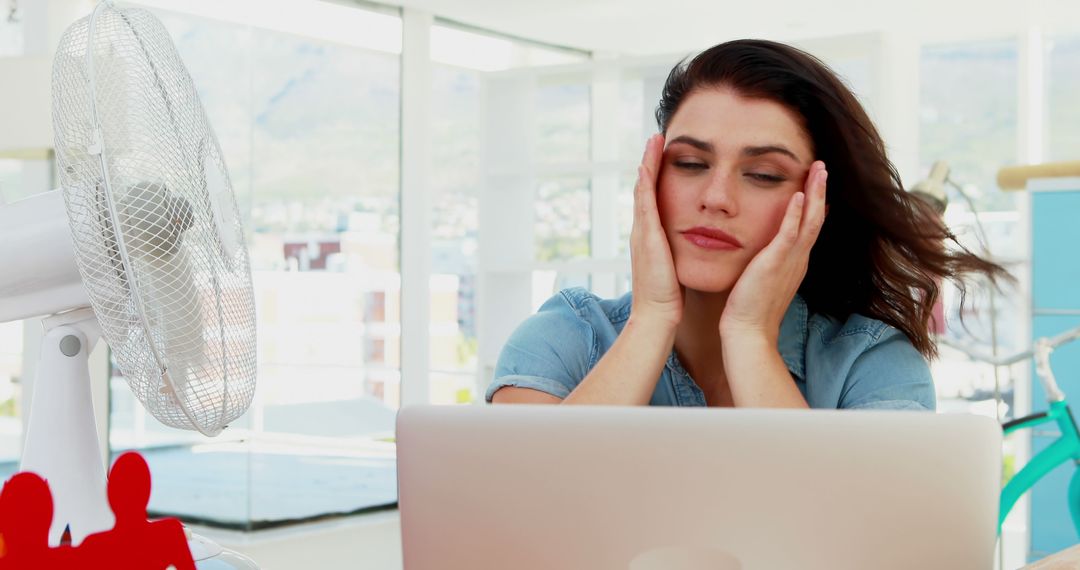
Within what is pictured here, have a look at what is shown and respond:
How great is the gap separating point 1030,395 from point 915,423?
127 inches

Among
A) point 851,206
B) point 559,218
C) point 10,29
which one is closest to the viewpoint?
point 851,206

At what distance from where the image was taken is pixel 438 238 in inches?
212

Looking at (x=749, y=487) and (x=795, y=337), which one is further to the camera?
(x=795, y=337)

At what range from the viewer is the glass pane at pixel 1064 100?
5.28m

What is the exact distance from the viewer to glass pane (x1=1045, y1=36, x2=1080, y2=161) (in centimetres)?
528

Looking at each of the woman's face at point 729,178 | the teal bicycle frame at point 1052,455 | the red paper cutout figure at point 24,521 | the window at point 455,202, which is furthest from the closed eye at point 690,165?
the window at point 455,202

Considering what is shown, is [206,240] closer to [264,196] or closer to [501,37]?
[264,196]

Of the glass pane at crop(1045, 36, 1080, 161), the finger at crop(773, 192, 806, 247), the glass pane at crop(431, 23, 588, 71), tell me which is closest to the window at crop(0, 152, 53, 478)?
the glass pane at crop(431, 23, 588, 71)

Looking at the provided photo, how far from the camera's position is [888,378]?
Result: 59.9 inches

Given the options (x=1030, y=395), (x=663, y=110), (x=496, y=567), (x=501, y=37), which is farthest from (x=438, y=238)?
(x=496, y=567)

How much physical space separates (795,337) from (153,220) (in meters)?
0.93

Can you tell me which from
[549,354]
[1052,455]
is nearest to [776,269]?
[549,354]

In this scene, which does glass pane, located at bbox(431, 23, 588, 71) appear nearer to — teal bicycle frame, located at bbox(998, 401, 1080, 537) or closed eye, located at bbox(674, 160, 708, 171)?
teal bicycle frame, located at bbox(998, 401, 1080, 537)

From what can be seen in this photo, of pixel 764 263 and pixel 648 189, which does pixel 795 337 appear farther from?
pixel 648 189
